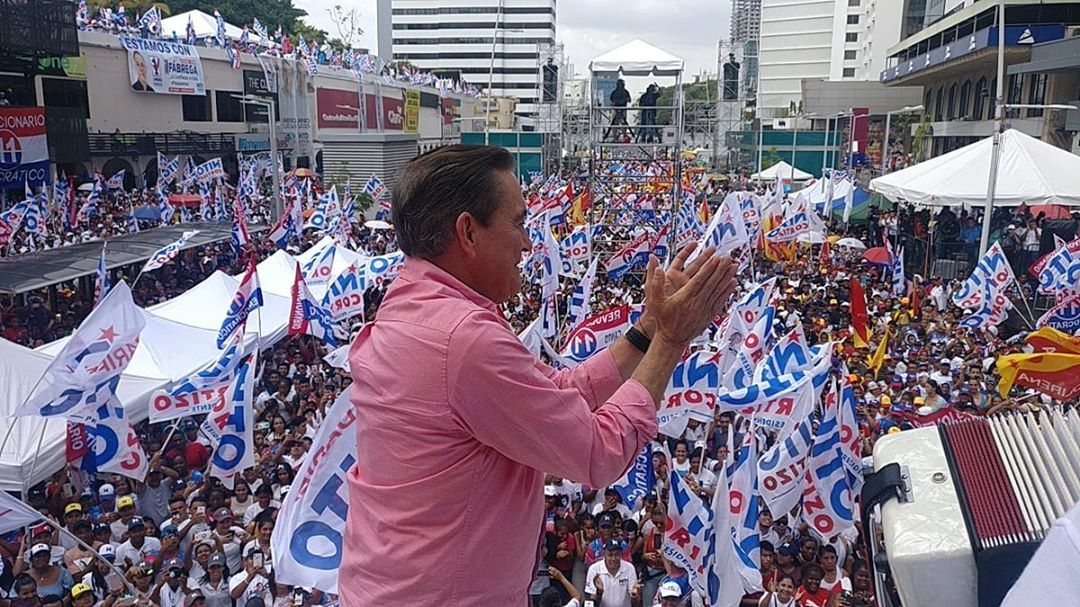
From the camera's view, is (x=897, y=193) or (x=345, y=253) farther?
(x=897, y=193)

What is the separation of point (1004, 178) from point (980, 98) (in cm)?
2146

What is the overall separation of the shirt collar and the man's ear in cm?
6

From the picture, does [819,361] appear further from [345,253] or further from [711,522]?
[345,253]

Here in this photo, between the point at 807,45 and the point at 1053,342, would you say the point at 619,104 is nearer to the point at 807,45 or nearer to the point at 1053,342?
the point at 1053,342

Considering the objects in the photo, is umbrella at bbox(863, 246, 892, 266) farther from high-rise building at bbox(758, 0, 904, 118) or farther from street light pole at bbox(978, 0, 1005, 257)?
high-rise building at bbox(758, 0, 904, 118)

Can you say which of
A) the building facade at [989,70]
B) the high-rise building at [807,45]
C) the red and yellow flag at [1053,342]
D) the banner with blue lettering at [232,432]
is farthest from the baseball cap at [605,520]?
the high-rise building at [807,45]

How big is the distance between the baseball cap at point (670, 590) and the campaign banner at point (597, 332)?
2664 millimetres

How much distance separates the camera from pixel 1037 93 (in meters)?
27.6

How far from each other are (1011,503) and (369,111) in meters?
46.3

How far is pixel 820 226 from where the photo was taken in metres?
19.1

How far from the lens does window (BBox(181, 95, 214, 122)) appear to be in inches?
1348

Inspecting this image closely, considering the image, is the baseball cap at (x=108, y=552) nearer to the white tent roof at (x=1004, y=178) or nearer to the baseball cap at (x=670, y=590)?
the baseball cap at (x=670, y=590)

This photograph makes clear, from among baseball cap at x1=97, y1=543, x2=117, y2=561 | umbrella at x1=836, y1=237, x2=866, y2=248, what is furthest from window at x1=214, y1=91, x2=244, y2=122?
baseball cap at x1=97, y1=543, x2=117, y2=561

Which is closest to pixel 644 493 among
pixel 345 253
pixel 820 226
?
pixel 345 253
